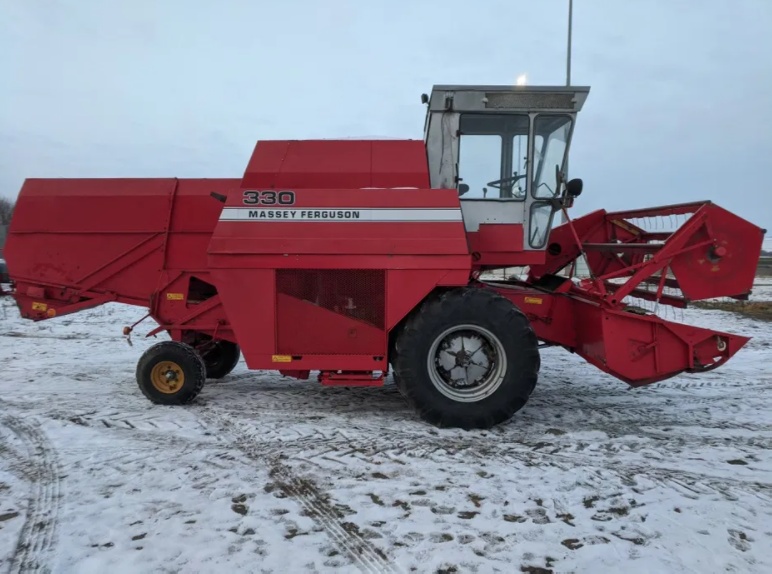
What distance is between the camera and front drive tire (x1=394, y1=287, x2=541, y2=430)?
166 inches

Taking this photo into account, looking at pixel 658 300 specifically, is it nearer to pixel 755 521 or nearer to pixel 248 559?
pixel 755 521

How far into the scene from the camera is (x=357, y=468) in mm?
3408

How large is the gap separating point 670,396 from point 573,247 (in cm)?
196

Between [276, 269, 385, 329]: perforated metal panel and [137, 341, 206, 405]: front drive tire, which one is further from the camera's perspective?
[137, 341, 206, 405]: front drive tire

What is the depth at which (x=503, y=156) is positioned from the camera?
4895 mm

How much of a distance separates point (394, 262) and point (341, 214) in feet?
2.13

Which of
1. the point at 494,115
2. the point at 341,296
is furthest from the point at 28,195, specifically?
the point at 494,115

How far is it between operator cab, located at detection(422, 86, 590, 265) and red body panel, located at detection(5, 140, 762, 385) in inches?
5.0

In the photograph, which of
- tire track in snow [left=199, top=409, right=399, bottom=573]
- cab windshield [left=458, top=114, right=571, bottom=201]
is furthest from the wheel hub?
cab windshield [left=458, top=114, right=571, bottom=201]

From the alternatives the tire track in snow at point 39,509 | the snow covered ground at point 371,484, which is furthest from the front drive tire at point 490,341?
the tire track in snow at point 39,509

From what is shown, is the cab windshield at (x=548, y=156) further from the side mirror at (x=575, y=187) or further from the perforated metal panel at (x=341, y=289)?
the perforated metal panel at (x=341, y=289)

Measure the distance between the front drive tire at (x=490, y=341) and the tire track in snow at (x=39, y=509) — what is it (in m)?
2.56

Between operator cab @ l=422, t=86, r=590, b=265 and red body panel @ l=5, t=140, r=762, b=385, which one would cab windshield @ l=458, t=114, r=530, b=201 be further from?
red body panel @ l=5, t=140, r=762, b=385

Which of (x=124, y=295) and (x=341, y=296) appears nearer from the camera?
(x=341, y=296)
